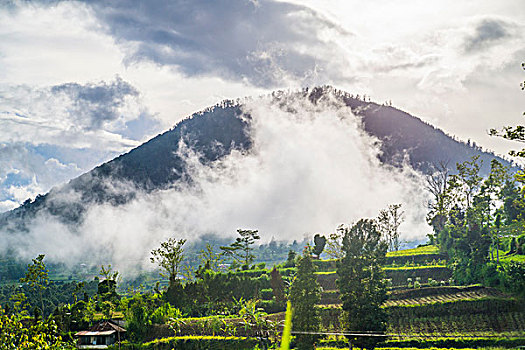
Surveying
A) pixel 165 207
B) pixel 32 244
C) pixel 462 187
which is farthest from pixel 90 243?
pixel 462 187

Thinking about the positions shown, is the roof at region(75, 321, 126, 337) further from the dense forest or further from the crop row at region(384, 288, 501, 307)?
the crop row at region(384, 288, 501, 307)

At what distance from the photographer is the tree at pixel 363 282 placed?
70.5 feet

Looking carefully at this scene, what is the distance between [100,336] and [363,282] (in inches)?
671

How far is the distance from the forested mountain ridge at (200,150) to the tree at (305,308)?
123 metres

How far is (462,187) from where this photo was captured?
3869cm

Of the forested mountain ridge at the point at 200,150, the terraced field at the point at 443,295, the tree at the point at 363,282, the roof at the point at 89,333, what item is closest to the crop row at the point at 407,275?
the terraced field at the point at 443,295

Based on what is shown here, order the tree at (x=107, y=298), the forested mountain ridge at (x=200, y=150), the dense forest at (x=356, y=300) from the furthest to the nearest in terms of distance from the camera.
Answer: the forested mountain ridge at (x=200, y=150)
the tree at (x=107, y=298)
the dense forest at (x=356, y=300)

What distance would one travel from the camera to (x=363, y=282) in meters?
22.2

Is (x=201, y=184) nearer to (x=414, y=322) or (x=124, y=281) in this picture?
(x=124, y=281)

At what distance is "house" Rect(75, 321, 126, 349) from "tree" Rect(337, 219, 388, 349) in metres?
14.7

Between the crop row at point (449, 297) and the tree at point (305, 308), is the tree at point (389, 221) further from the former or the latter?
the tree at point (305, 308)

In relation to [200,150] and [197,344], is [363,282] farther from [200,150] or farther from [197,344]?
[200,150]

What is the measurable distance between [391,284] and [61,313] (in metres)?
24.7

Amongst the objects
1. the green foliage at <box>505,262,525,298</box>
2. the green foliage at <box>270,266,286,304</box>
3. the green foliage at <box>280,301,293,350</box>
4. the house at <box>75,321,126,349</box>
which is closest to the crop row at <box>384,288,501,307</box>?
the green foliage at <box>505,262,525,298</box>
